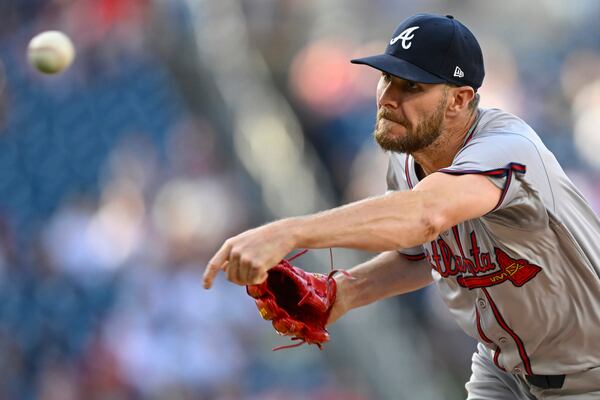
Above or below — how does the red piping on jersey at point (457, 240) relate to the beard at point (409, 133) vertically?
below

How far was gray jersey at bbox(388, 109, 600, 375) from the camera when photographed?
8.80ft

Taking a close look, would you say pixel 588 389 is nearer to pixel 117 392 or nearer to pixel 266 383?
pixel 266 383

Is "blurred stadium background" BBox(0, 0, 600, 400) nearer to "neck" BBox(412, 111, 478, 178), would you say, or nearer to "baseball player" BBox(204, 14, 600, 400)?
"baseball player" BBox(204, 14, 600, 400)

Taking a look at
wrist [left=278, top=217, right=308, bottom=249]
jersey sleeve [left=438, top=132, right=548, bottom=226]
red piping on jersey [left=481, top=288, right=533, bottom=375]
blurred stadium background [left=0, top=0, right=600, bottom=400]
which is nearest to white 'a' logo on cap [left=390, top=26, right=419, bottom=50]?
jersey sleeve [left=438, top=132, right=548, bottom=226]

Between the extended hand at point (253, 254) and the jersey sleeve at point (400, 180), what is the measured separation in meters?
1.21

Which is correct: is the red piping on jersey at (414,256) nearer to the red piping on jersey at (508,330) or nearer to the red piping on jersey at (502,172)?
the red piping on jersey at (508,330)

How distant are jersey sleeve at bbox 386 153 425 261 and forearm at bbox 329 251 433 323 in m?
0.03

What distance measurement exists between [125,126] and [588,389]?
590 cm

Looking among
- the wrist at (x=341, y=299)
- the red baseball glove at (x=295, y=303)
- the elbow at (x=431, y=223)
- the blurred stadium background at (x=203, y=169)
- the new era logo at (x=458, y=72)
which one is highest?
the new era logo at (x=458, y=72)

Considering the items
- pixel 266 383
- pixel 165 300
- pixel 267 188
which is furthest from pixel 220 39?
pixel 266 383

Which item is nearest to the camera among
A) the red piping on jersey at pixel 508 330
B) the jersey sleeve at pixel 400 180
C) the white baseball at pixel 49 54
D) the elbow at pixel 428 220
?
the elbow at pixel 428 220

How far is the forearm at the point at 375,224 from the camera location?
2.28 metres

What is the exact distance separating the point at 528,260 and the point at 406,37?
810 millimetres

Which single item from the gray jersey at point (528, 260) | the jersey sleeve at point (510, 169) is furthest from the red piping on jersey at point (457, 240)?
the jersey sleeve at point (510, 169)
